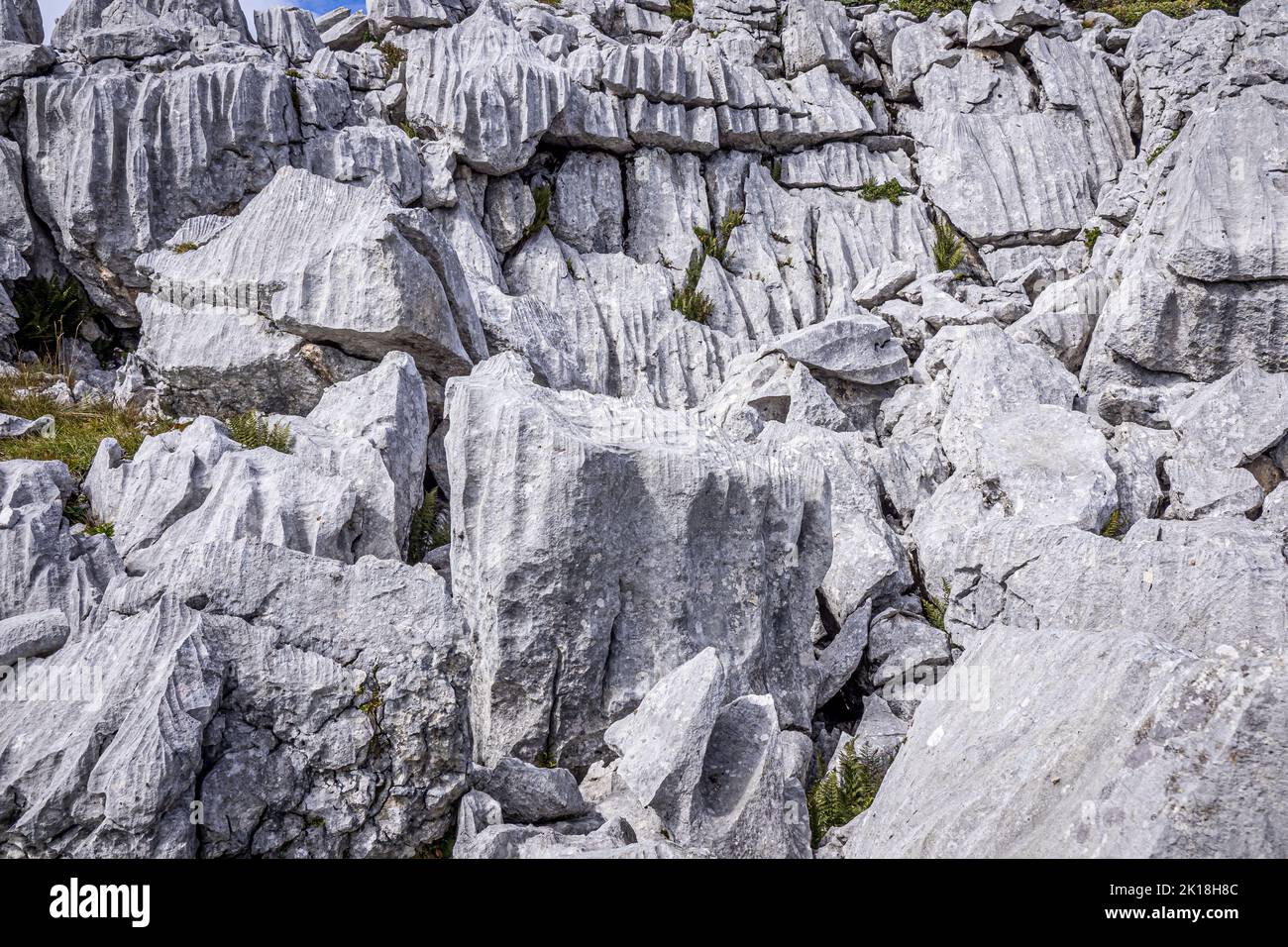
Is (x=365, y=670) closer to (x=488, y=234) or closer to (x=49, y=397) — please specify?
(x=49, y=397)

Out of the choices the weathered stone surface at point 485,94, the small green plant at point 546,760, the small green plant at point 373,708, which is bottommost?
the small green plant at point 546,760

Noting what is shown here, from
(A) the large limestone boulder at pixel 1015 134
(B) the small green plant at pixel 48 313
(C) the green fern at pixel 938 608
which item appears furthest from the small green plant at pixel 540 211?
(C) the green fern at pixel 938 608

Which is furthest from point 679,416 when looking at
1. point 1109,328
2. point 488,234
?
point 488,234

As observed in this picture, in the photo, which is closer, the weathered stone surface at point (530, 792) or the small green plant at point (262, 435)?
the weathered stone surface at point (530, 792)

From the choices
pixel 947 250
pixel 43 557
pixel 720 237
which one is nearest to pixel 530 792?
pixel 43 557

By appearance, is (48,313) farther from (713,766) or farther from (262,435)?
(713,766)

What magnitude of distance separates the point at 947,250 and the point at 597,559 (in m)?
21.1

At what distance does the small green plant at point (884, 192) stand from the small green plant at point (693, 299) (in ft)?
22.5

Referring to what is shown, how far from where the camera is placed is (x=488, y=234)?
2216 cm

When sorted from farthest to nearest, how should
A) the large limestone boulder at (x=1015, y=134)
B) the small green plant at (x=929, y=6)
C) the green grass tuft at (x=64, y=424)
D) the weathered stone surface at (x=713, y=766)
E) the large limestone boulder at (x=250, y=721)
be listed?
the small green plant at (x=929, y=6) → the large limestone boulder at (x=1015, y=134) → the green grass tuft at (x=64, y=424) → the weathered stone surface at (x=713, y=766) → the large limestone boulder at (x=250, y=721)

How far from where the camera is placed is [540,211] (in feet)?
74.6

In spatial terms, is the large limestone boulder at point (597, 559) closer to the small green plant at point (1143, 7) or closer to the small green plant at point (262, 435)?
the small green plant at point (262, 435)

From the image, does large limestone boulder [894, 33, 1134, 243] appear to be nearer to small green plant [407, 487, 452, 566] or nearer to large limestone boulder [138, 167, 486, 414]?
large limestone boulder [138, 167, 486, 414]

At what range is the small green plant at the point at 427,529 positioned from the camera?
34.2 feet
